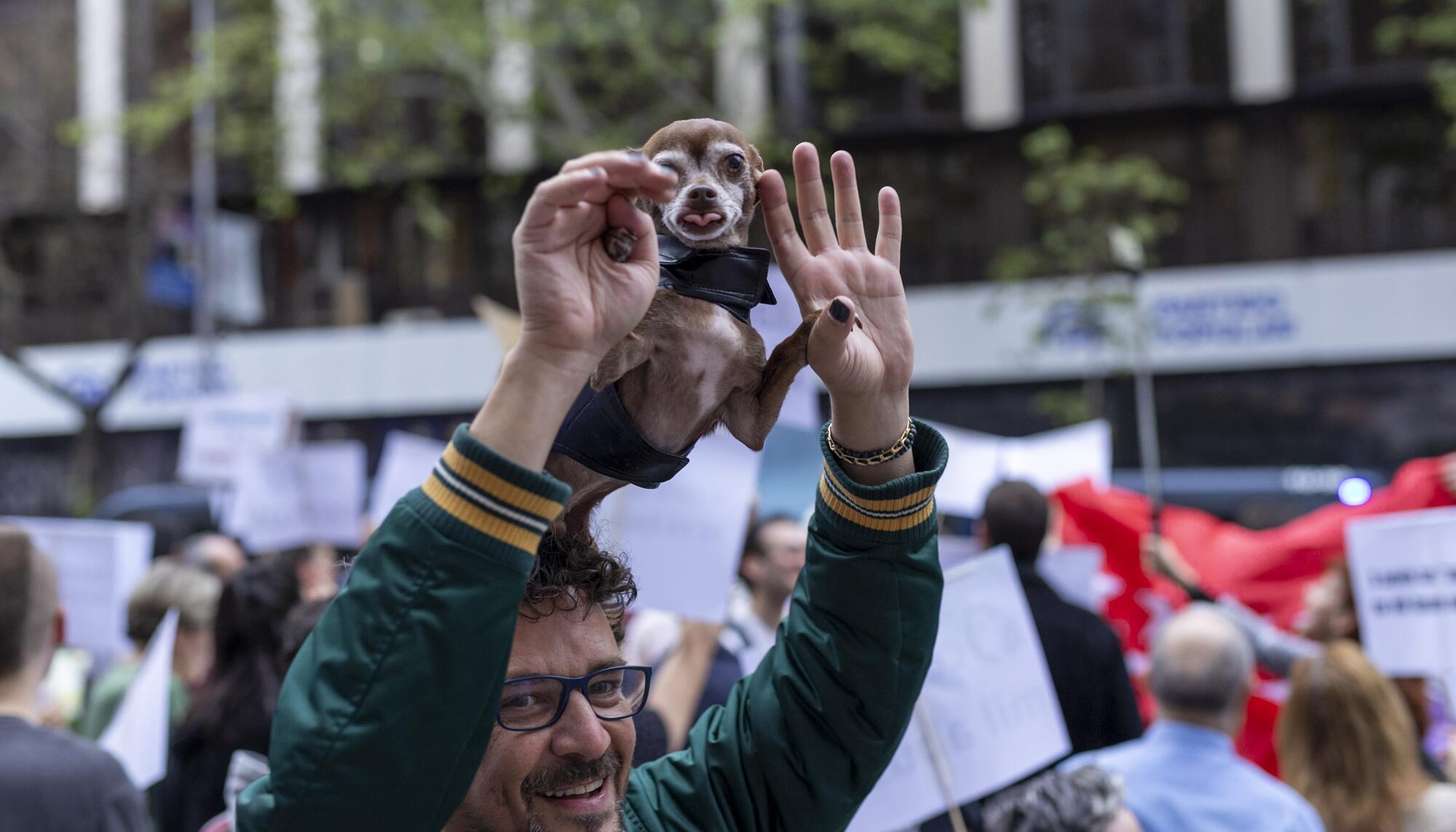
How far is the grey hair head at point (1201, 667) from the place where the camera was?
3.60 meters

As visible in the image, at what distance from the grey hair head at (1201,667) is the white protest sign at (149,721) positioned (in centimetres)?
248

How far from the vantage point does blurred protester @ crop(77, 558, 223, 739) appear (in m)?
4.68

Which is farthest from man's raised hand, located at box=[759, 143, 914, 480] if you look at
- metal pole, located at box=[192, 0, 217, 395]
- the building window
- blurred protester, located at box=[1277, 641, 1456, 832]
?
the building window

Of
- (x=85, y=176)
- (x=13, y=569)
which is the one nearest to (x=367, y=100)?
(x=85, y=176)

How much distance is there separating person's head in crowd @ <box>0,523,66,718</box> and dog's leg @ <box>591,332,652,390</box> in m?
1.88

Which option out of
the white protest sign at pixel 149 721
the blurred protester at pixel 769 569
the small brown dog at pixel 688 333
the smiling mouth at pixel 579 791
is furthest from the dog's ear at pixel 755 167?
the blurred protester at pixel 769 569

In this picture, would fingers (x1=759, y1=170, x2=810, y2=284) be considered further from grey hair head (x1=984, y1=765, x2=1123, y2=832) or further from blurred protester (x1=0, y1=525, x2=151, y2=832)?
blurred protester (x1=0, y1=525, x2=151, y2=832)

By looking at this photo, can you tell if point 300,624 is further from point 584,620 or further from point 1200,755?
point 1200,755

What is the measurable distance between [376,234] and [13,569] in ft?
57.6

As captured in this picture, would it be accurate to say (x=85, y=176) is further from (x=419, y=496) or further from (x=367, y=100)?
(x=419, y=496)

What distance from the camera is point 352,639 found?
1365 millimetres

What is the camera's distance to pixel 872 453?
1.88 m

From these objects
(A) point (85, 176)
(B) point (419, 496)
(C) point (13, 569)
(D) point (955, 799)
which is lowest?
(D) point (955, 799)

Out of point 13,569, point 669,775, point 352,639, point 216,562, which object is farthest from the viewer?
point 216,562
